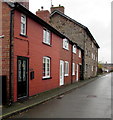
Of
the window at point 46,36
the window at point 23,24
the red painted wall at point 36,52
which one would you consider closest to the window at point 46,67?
the red painted wall at point 36,52

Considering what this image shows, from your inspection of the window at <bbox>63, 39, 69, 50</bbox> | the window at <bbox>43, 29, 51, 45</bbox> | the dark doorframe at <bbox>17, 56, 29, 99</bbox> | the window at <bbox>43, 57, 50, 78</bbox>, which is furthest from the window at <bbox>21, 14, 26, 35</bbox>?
the window at <bbox>63, 39, 69, 50</bbox>

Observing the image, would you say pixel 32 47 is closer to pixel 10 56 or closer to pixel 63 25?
pixel 10 56

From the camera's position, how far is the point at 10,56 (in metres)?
8.54

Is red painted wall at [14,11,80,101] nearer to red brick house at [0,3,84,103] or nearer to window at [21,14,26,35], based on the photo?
red brick house at [0,3,84,103]

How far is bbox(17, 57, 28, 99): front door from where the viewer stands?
9133mm

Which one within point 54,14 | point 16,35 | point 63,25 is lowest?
point 16,35

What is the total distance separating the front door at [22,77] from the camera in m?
9.13

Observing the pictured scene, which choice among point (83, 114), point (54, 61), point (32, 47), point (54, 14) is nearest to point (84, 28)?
point (54, 14)

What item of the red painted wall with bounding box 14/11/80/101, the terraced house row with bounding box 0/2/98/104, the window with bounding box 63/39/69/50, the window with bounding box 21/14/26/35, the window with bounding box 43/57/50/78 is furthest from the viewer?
the window with bounding box 63/39/69/50

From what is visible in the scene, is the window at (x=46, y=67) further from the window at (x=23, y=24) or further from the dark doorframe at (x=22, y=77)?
the window at (x=23, y=24)

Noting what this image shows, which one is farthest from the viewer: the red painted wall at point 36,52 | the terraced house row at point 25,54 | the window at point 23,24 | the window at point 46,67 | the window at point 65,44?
the window at point 65,44

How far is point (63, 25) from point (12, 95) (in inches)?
825

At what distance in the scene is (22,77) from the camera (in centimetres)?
953

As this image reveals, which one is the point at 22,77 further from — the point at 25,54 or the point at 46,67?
the point at 46,67
